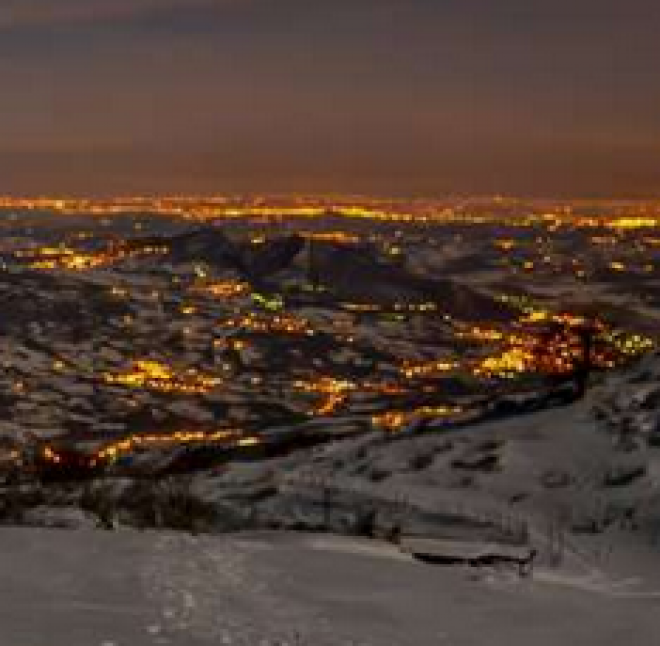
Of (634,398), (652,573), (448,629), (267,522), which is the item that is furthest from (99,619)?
(634,398)

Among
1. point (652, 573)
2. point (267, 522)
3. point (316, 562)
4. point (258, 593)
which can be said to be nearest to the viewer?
point (258, 593)

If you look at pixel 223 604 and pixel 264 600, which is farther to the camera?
pixel 264 600

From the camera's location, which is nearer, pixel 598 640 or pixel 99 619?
pixel 99 619

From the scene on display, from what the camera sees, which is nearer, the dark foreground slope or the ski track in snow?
the ski track in snow

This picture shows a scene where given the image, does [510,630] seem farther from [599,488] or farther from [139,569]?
[599,488]

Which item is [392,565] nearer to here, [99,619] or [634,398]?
[99,619]

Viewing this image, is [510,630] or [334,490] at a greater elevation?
[510,630]

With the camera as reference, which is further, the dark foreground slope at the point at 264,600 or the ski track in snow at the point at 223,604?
the dark foreground slope at the point at 264,600

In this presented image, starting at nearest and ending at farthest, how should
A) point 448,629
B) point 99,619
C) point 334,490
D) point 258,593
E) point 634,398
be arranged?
point 99,619
point 448,629
point 258,593
point 334,490
point 634,398

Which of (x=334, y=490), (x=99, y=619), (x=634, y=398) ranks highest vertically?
(x=99, y=619)

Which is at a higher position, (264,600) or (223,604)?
(223,604)

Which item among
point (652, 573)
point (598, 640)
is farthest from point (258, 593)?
point (652, 573)
